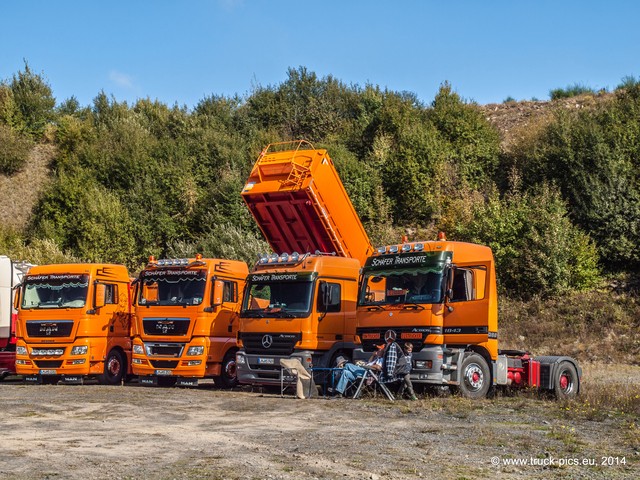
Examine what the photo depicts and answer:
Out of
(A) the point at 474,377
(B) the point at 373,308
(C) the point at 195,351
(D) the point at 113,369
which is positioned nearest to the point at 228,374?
(C) the point at 195,351

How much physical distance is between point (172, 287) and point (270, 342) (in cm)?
353

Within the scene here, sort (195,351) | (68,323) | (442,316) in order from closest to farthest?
(442,316)
(195,351)
(68,323)

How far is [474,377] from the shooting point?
17.7m

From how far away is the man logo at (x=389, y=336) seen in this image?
1755cm

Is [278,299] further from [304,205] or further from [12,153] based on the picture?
[12,153]

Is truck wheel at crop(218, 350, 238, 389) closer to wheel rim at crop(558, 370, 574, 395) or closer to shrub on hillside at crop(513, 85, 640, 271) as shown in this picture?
wheel rim at crop(558, 370, 574, 395)

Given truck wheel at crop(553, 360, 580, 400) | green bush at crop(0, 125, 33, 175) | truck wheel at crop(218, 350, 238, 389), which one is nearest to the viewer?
truck wheel at crop(553, 360, 580, 400)

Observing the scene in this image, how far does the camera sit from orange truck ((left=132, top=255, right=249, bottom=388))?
68.6 ft

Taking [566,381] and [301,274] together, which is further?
[301,274]

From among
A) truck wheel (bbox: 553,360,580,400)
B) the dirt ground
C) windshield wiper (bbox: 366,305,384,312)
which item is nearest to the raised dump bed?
windshield wiper (bbox: 366,305,384,312)

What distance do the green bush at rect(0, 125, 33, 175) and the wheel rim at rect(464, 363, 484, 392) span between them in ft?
143

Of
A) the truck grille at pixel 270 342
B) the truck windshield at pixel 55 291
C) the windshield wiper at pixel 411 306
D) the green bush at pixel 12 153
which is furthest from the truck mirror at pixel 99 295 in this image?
the green bush at pixel 12 153

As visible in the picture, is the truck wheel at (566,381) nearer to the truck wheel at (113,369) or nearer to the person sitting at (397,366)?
the person sitting at (397,366)

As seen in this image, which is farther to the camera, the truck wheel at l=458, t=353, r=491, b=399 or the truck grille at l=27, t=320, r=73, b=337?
the truck grille at l=27, t=320, r=73, b=337
